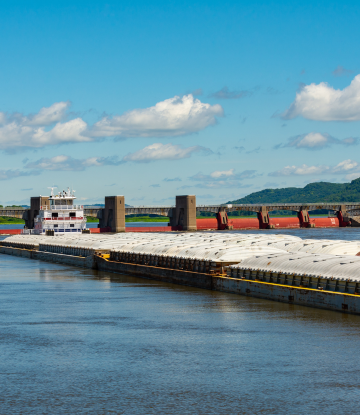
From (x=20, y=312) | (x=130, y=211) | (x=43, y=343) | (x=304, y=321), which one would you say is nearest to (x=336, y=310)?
(x=304, y=321)

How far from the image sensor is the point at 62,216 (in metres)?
113

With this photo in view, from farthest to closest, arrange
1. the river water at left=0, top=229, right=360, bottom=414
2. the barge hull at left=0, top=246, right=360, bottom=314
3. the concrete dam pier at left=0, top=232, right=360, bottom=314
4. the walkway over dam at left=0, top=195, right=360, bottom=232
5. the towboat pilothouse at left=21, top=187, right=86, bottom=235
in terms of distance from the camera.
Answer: the walkway over dam at left=0, top=195, right=360, bottom=232
the towboat pilothouse at left=21, top=187, right=86, bottom=235
the concrete dam pier at left=0, top=232, right=360, bottom=314
the barge hull at left=0, top=246, right=360, bottom=314
the river water at left=0, top=229, right=360, bottom=414

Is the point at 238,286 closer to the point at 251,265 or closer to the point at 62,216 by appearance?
the point at 251,265

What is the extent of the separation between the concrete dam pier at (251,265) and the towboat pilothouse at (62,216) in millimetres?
16144

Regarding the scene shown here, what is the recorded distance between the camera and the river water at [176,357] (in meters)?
23.5

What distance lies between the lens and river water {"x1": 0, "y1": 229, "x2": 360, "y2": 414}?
23.5 metres

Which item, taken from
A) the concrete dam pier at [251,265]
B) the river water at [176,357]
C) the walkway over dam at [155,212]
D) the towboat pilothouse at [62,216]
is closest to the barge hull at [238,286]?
the concrete dam pier at [251,265]

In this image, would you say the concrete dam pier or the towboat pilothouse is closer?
the concrete dam pier

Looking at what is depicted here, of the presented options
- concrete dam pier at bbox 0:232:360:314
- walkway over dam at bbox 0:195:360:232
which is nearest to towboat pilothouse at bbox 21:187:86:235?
concrete dam pier at bbox 0:232:360:314

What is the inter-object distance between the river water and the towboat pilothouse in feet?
200

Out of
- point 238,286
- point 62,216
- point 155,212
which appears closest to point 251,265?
point 238,286

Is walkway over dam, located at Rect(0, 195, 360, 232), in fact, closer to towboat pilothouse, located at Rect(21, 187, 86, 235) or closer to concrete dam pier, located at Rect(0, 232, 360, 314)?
towboat pilothouse, located at Rect(21, 187, 86, 235)

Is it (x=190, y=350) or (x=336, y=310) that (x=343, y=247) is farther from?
(x=190, y=350)

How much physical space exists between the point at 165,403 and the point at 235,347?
30.9 feet
